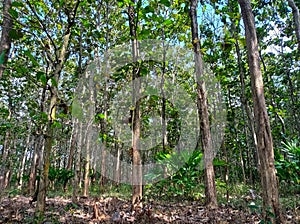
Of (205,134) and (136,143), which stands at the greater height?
(205,134)

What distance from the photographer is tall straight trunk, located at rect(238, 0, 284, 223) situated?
318 centimetres

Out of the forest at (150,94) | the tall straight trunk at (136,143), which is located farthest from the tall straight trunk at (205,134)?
the tall straight trunk at (136,143)

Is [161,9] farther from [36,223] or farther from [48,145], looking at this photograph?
[36,223]

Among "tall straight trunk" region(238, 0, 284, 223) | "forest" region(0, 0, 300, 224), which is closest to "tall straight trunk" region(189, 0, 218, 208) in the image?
"forest" region(0, 0, 300, 224)

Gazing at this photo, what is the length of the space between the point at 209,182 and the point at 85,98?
767 centimetres

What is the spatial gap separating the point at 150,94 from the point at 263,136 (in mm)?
6161

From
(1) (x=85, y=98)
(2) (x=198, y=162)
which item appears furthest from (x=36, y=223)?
(1) (x=85, y=98)

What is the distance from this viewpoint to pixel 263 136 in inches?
132

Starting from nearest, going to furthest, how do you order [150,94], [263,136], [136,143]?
[263,136] < [136,143] < [150,94]

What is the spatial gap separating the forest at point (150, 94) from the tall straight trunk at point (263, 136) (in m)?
0.01

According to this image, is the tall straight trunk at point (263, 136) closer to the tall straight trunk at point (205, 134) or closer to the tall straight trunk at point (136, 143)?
the tall straight trunk at point (205, 134)

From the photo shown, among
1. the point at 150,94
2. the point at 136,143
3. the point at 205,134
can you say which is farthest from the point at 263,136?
the point at 150,94

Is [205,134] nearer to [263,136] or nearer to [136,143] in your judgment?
[136,143]

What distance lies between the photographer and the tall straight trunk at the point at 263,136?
3.18 meters
